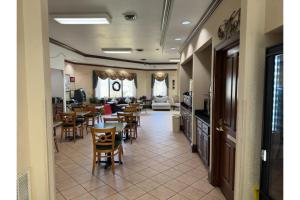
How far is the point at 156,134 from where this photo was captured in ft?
21.7

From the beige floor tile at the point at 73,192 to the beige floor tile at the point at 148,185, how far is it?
0.88m

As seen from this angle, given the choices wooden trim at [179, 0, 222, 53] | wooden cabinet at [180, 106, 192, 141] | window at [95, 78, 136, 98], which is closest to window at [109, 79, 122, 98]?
window at [95, 78, 136, 98]

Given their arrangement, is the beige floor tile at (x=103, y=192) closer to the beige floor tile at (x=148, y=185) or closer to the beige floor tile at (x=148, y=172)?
the beige floor tile at (x=148, y=185)

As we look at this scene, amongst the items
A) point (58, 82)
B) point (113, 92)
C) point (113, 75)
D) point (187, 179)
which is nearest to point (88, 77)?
point (113, 75)

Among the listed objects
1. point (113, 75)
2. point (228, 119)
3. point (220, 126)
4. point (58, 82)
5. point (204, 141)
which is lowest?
point (204, 141)

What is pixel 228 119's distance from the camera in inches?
110

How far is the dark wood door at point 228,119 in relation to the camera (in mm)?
2613

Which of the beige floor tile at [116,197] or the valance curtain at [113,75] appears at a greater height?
the valance curtain at [113,75]

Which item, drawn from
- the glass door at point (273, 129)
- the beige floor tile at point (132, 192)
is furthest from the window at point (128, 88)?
the glass door at point (273, 129)

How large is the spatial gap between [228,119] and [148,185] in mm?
1660

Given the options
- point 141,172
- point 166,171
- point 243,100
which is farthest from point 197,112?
point 243,100

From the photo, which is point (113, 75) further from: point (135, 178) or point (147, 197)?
point (147, 197)
